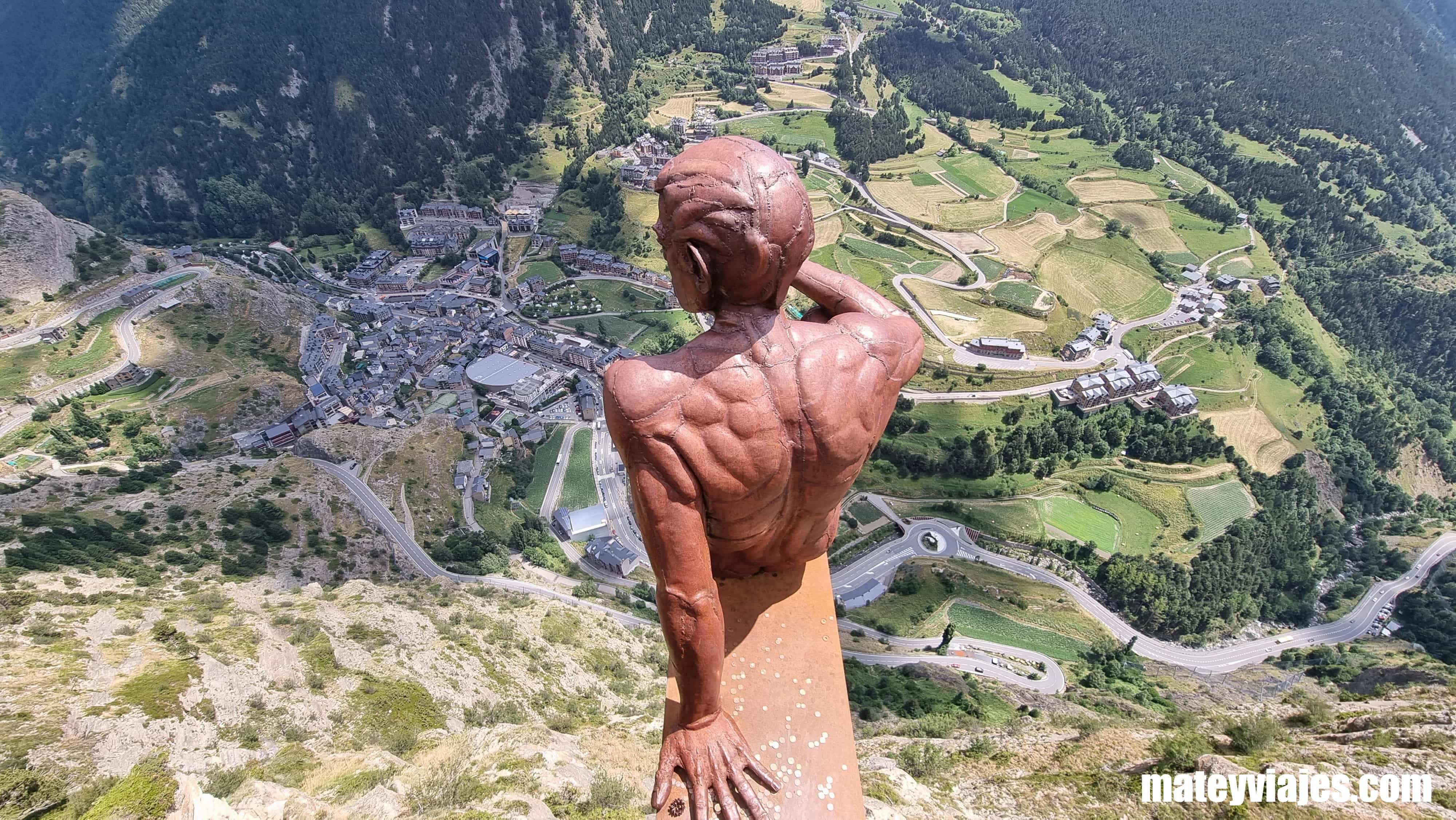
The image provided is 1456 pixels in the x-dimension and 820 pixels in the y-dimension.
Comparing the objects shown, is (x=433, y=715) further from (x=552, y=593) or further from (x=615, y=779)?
(x=552, y=593)

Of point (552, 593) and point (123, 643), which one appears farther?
point (552, 593)

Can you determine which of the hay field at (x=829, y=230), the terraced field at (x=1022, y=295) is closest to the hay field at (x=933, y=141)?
the hay field at (x=829, y=230)

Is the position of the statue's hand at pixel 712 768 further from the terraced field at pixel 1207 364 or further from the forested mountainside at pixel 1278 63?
the forested mountainside at pixel 1278 63

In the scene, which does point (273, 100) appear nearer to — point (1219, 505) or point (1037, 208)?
point (1037, 208)

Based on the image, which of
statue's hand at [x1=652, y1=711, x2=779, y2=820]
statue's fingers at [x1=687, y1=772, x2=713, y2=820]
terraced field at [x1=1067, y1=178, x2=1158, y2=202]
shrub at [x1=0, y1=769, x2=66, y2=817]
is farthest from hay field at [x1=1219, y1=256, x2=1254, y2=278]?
shrub at [x1=0, y1=769, x2=66, y2=817]

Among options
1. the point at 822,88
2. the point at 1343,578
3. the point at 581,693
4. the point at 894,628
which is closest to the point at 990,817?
the point at 581,693

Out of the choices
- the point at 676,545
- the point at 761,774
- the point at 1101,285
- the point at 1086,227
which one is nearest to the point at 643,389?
the point at 676,545

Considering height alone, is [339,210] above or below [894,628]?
above
